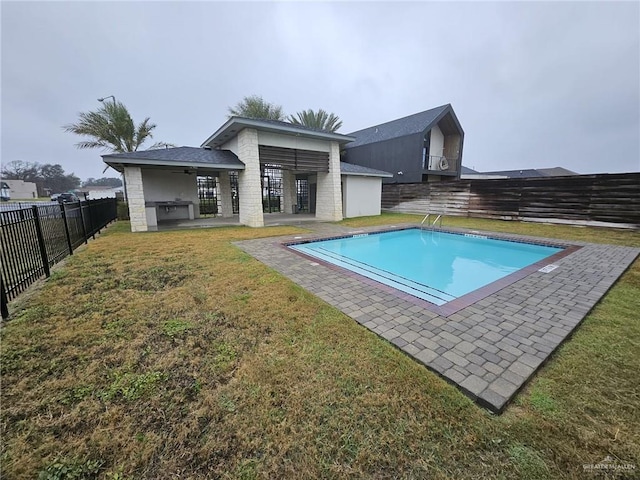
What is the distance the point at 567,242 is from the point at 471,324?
760 centimetres

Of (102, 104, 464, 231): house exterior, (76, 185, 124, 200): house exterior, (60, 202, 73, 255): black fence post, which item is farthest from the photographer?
(76, 185, 124, 200): house exterior

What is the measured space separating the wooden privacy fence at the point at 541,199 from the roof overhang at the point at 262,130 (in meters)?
7.04

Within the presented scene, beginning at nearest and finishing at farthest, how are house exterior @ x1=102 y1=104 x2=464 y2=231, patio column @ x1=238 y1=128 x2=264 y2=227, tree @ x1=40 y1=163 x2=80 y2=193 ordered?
house exterior @ x1=102 y1=104 x2=464 y2=231, patio column @ x1=238 y1=128 x2=264 y2=227, tree @ x1=40 y1=163 x2=80 y2=193

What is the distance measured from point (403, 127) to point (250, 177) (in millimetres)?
15422

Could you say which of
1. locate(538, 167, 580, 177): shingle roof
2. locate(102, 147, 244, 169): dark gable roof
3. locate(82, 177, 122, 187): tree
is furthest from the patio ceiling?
locate(82, 177, 122, 187): tree

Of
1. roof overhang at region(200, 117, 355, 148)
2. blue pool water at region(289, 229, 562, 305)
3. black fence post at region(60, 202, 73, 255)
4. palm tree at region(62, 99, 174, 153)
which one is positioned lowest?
blue pool water at region(289, 229, 562, 305)

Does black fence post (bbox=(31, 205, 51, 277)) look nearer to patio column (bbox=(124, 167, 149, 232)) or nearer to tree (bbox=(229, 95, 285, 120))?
patio column (bbox=(124, 167, 149, 232))

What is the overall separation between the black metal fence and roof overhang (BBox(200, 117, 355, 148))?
20.6ft

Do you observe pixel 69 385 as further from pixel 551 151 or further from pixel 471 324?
pixel 551 151

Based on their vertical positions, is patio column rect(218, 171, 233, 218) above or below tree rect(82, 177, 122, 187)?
below

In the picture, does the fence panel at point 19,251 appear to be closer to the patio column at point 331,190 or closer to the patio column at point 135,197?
the patio column at point 135,197

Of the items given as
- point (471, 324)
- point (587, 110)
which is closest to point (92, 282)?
point (471, 324)

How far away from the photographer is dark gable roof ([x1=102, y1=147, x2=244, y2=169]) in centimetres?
930

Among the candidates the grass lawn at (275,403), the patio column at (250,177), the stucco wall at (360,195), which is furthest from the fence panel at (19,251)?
the stucco wall at (360,195)
